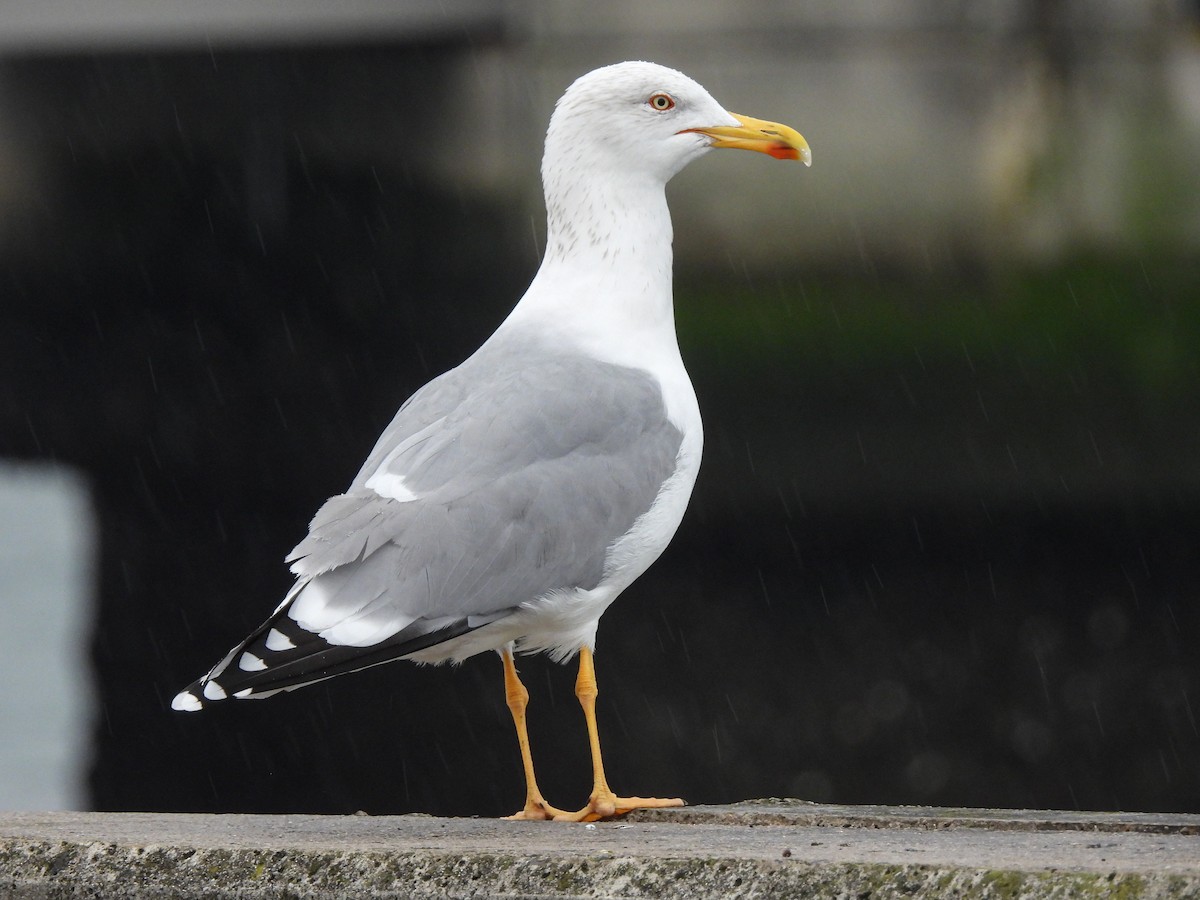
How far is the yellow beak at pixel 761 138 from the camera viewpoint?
378cm

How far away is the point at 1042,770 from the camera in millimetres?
10633

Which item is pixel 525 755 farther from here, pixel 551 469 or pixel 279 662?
pixel 279 662

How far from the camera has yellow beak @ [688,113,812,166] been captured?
378 cm

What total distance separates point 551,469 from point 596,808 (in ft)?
2.24

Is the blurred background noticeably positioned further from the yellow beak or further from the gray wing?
the gray wing

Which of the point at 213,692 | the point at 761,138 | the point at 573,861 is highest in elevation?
the point at 761,138

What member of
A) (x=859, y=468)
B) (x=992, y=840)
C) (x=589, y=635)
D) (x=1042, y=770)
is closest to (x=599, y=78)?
(x=589, y=635)

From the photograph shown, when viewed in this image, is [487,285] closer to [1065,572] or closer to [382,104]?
[382,104]

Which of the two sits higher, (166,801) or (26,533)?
(26,533)

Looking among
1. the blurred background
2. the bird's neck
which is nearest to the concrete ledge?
the bird's neck

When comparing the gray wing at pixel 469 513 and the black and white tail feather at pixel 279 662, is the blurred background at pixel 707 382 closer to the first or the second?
the gray wing at pixel 469 513

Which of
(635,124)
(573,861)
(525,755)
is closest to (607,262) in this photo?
(635,124)

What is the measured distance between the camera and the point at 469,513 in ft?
10.1

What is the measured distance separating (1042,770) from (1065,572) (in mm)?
1631
